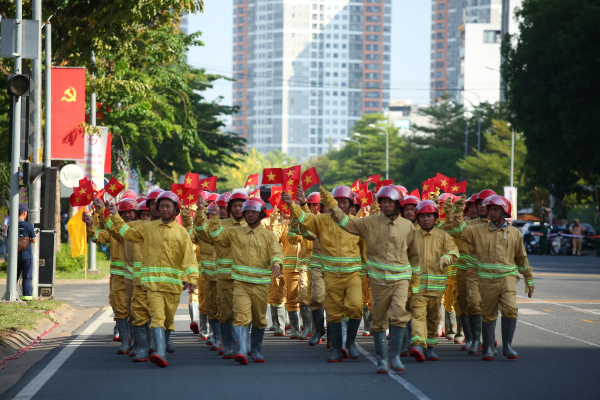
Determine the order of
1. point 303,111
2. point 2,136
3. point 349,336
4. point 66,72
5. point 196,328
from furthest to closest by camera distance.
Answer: point 303,111 < point 2,136 < point 66,72 < point 196,328 < point 349,336

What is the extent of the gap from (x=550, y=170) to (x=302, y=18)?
160 meters

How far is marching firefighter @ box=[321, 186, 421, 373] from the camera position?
9047mm

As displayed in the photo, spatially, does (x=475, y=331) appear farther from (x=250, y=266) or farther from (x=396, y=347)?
(x=250, y=266)

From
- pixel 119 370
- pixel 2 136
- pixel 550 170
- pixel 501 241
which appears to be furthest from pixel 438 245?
pixel 550 170

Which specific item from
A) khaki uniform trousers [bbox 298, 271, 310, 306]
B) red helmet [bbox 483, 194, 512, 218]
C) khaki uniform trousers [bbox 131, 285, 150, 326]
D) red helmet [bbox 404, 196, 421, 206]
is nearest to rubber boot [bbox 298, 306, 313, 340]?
khaki uniform trousers [bbox 298, 271, 310, 306]

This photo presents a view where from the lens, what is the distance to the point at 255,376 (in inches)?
339

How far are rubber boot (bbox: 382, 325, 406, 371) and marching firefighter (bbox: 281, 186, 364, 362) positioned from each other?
61 cm

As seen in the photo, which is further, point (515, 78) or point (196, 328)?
point (515, 78)

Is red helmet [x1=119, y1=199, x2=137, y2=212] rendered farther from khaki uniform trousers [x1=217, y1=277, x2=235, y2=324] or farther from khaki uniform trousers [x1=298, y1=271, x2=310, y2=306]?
khaki uniform trousers [x1=298, y1=271, x2=310, y2=306]

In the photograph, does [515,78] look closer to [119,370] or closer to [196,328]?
[196,328]

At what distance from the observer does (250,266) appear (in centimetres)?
962

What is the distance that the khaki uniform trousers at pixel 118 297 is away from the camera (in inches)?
411

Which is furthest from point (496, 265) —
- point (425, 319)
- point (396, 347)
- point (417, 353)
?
point (396, 347)

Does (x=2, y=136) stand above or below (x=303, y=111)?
below
